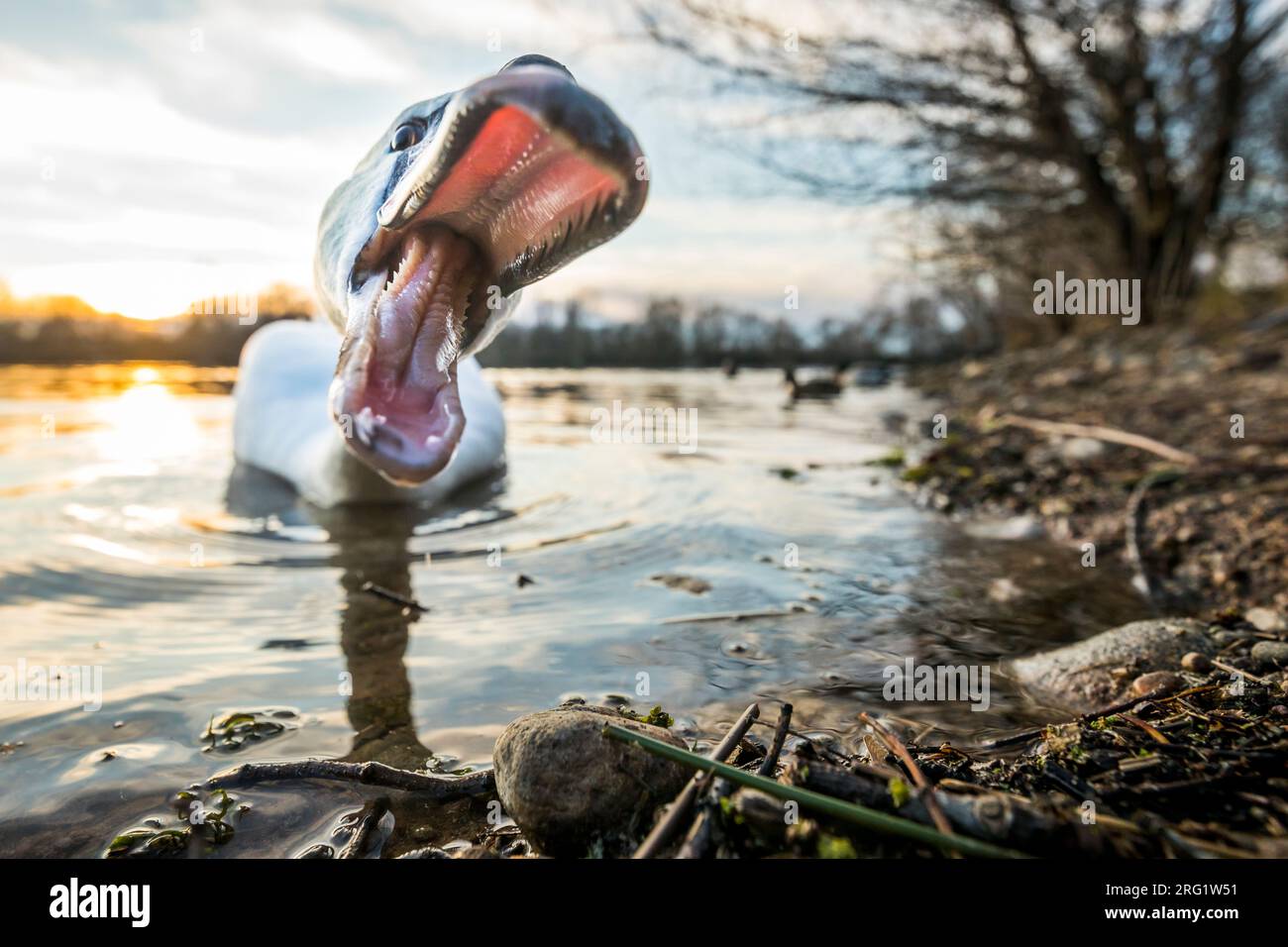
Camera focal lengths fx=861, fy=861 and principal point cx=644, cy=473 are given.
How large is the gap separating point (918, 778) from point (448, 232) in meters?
1.42

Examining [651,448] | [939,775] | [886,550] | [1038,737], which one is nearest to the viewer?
[939,775]

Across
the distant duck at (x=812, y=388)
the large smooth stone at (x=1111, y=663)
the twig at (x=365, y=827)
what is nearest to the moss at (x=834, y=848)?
the twig at (x=365, y=827)

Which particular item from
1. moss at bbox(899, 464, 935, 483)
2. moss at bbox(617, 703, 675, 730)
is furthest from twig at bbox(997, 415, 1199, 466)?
moss at bbox(617, 703, 675, 730)

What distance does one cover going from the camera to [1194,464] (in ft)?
14.1

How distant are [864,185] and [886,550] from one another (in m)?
7.60

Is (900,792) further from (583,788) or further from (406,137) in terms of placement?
(406,137)

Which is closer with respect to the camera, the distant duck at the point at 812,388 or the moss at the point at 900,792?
the moss at the point at 900,792

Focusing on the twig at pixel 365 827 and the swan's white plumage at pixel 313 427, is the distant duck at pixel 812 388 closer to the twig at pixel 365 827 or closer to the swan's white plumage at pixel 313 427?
the swan's white plumage at pixel 313 427

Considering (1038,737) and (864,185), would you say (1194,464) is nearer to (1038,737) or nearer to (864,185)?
(1038,737)

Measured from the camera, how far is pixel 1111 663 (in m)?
2.10

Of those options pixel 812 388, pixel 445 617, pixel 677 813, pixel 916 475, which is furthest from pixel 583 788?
pixel 812 388

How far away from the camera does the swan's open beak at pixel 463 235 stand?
4.54 feet

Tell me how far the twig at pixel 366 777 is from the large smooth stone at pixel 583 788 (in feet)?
0.51
